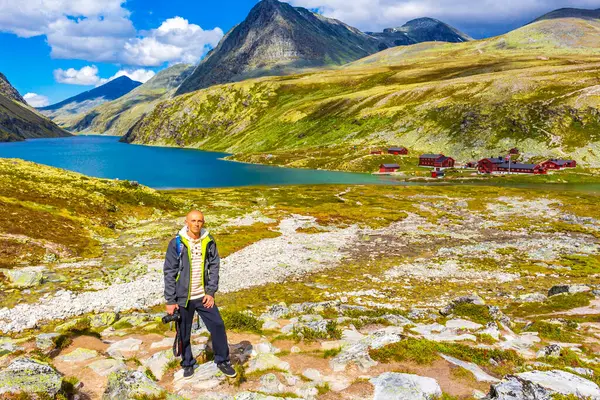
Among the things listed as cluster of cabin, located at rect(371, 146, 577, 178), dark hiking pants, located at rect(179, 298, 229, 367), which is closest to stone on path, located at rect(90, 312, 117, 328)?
dark hiking pants, located at rect(179, 298, 229, 367)

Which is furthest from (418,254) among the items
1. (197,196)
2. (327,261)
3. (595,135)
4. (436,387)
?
(595,135)

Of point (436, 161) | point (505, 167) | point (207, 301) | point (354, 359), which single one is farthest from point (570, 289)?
point (436, 161)

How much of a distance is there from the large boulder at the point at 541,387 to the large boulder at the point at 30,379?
42.4ft

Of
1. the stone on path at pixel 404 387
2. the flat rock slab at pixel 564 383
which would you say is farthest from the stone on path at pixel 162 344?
the flat rock slab at pixel 564 383

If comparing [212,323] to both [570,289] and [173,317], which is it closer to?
[173,317]

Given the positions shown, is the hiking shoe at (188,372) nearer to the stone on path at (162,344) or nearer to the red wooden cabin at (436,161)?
the stone on path at (162,344)

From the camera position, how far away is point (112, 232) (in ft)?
181

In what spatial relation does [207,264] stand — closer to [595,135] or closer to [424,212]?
[424,212]

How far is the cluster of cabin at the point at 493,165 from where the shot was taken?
16362 centimetres

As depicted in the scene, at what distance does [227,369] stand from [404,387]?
5.96 metres

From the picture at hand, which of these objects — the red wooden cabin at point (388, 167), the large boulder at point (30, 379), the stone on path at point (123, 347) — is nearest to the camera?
the large boulder at point (30, 379)

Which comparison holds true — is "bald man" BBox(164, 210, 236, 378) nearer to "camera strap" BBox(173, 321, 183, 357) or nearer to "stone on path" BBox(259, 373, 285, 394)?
"camera strap" BBox(173, 321, 183, 357)

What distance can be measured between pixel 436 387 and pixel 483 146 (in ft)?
669

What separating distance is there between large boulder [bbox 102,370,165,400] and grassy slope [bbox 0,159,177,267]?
3270cm
